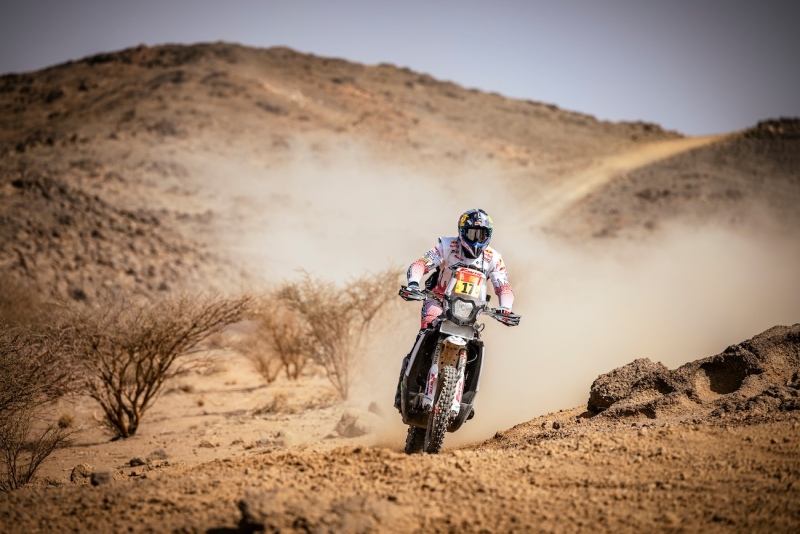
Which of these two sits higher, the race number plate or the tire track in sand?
the tire track in sand

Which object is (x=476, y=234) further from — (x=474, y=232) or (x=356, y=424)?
(x=356, y=424)

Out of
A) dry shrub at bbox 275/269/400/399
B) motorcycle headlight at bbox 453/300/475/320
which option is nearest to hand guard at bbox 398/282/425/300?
motorcycle headlight at bbox 453/300/475/320

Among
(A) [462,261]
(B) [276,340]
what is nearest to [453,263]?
(A) [462,261]

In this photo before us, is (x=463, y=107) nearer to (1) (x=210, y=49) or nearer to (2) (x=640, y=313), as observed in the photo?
(1) (x=210, y=49)

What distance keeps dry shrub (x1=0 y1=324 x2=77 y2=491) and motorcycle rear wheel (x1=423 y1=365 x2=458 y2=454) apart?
5.43 m

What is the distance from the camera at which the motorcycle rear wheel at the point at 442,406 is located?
7082 mm

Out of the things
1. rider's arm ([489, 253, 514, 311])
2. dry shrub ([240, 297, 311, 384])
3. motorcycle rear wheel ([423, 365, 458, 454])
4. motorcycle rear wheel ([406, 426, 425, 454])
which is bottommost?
motorcycle rear wheel ([406, 426, 425, 454])

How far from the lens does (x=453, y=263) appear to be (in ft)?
25.3

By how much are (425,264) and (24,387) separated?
6.29 meters

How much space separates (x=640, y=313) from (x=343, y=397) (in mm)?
10317

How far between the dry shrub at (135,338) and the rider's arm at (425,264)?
818 cm

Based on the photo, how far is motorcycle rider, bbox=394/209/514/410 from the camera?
7.50 metres

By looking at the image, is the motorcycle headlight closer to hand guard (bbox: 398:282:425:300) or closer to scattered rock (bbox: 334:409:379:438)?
hand guard (bbox: 398:282:425:300)

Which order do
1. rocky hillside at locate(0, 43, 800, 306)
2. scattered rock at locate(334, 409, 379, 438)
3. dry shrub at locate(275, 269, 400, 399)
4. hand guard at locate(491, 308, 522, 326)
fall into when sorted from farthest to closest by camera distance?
rocky hillside at locate(0, 43, 800, 306) < dry shrub at locate(275, 269, 400, 399) < scattered rock at locate(334, 409, 379, 438) < hand guard at locate(491, 308, 522, 326)
